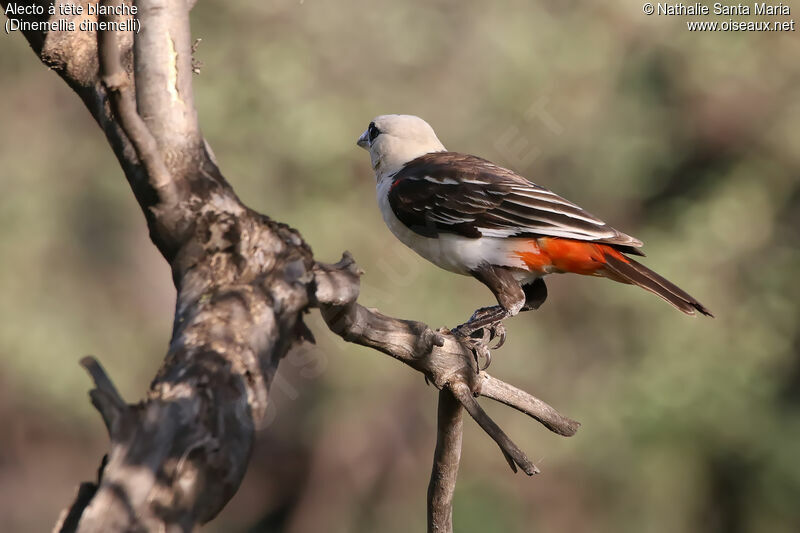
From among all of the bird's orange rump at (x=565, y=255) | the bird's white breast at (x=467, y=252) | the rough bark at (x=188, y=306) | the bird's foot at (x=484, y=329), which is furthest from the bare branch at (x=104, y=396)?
the bird's orange rump at (x=565, y=255)

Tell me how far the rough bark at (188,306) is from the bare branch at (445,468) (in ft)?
0.92

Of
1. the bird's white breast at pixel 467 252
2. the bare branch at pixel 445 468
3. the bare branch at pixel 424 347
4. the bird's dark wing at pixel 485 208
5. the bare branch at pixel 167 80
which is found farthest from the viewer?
the bird's white breast at pixel 467 252

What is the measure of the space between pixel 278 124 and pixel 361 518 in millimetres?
4097

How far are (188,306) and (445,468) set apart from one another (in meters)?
1.82

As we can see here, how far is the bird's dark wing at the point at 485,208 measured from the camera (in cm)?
480

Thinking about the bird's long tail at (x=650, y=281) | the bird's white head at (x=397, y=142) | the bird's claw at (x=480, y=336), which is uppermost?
the bird's white head at (x=397, y=142)

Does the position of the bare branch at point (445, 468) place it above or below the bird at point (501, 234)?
below

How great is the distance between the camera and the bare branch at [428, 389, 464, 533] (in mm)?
4223

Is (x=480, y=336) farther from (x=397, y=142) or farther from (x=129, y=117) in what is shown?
(x=129, y=117)

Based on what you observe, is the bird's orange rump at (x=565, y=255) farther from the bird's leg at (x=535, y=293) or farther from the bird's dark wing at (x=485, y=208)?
the bird's leg at (x=535, y=293)

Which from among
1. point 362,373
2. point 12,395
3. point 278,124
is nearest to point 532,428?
point 362,373

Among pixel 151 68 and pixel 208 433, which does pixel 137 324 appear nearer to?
pixel 151 68

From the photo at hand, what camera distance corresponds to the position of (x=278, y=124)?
8.77 metres

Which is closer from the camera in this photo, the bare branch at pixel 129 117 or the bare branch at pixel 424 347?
the bare branch at pixel 129 117
